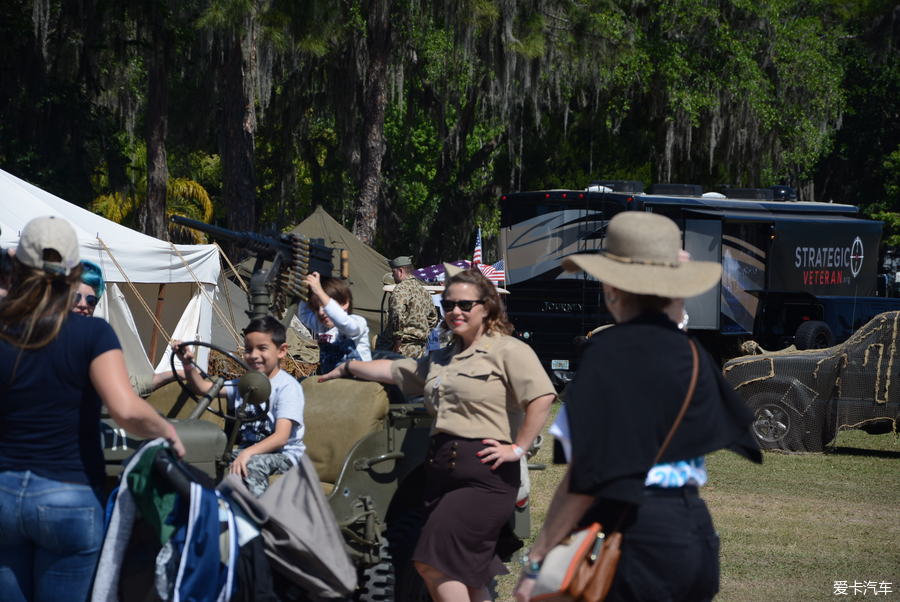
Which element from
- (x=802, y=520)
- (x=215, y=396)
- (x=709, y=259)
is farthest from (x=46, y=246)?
(x=709, y=259)

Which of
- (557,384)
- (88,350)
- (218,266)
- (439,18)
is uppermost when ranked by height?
(439,18)

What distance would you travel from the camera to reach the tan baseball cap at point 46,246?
356cm

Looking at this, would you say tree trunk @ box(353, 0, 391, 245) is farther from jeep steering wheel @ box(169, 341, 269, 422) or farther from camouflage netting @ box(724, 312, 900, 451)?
jeep steering wheel @ box(169, 341, 269, 422)

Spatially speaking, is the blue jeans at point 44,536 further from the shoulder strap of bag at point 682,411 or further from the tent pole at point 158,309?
the tent pole at point 158,309

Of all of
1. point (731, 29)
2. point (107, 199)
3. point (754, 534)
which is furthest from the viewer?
point (107, 199)

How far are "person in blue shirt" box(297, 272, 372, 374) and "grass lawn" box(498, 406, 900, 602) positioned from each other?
1.61 m

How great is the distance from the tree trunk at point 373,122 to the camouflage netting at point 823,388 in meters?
11.5

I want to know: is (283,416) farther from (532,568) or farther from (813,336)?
(813,336)

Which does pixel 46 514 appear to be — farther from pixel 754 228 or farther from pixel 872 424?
pixel 754 228

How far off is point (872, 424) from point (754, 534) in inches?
174

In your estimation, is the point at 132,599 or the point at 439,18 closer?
the point at 132,599

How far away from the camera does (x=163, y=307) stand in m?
14.8

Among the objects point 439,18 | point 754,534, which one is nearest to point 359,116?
point 439,18

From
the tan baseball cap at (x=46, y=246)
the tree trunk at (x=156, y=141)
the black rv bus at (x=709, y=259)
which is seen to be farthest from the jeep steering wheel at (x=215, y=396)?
the tree trunk at (x=156, y=141)
